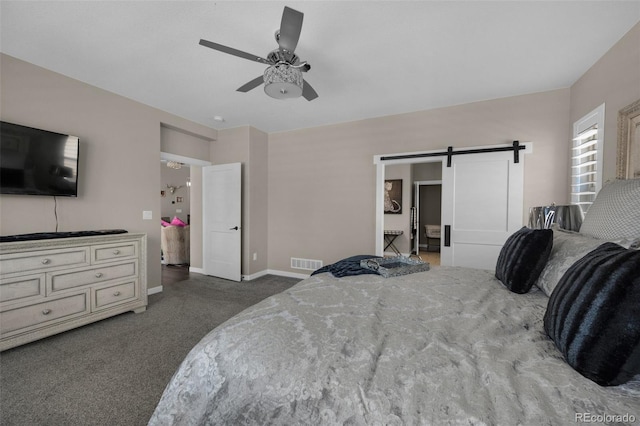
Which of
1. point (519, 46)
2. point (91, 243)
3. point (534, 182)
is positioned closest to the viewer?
point (519, 46)

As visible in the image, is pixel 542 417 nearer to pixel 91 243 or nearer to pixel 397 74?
pixel 397 74

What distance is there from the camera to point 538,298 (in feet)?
4.41

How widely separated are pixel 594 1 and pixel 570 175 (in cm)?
182

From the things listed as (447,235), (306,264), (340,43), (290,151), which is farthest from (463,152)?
(306,264)

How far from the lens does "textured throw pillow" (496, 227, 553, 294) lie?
1.44 metres

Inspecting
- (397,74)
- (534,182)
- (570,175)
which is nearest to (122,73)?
(397,74)

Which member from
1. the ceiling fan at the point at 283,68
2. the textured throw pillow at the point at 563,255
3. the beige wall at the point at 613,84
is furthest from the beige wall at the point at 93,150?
the beige wall at the point at 613,84

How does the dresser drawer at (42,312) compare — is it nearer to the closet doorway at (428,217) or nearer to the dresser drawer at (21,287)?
the dresser drawer at (21,287)

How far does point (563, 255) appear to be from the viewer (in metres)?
1.36

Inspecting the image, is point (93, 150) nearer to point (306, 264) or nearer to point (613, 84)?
point (306, 264)

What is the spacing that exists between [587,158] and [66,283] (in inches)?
211

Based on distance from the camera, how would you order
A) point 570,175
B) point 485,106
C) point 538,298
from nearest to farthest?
point 538,298 < point 570,175 < point 485,106

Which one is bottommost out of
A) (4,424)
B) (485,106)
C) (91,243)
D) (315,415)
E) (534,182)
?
(4,424)

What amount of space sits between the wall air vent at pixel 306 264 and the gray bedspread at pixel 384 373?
3256mm
